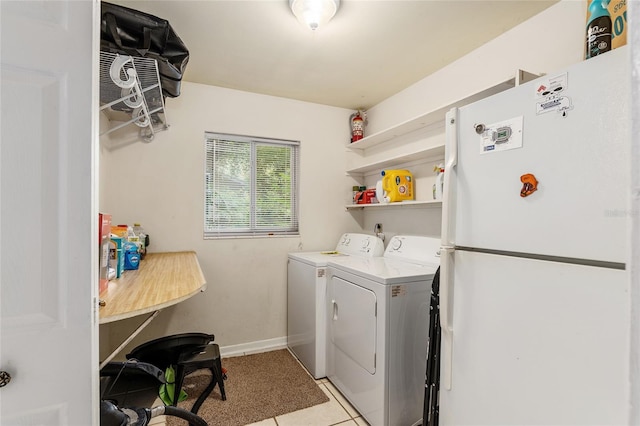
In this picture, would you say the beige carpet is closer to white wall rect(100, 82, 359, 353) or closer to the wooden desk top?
white wall rect(100, 82, 359, 353)

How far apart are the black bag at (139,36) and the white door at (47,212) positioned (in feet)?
2.10

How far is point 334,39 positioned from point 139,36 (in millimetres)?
1190

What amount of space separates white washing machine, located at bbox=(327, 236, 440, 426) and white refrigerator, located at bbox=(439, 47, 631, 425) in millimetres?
416

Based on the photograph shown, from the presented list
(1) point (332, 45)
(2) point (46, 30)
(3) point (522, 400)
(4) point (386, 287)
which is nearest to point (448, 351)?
(3) point (522, 400)

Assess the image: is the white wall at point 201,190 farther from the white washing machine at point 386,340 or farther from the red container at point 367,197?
the white washing machine at point 386,340

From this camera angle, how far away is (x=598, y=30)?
3.35 ft

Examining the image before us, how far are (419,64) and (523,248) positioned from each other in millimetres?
1844

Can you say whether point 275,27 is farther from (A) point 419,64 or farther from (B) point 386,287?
(B) point 386,287

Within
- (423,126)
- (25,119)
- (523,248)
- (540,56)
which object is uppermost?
(540,56)

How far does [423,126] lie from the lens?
8.38 ft

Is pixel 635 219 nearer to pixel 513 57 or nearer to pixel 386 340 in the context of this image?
pixel 386 340

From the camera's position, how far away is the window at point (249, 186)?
9.45 feet

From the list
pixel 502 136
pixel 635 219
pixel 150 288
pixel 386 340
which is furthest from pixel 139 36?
pixel 386 340

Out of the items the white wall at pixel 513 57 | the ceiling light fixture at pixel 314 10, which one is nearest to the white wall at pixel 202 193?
the white wall at pixel 513 57
